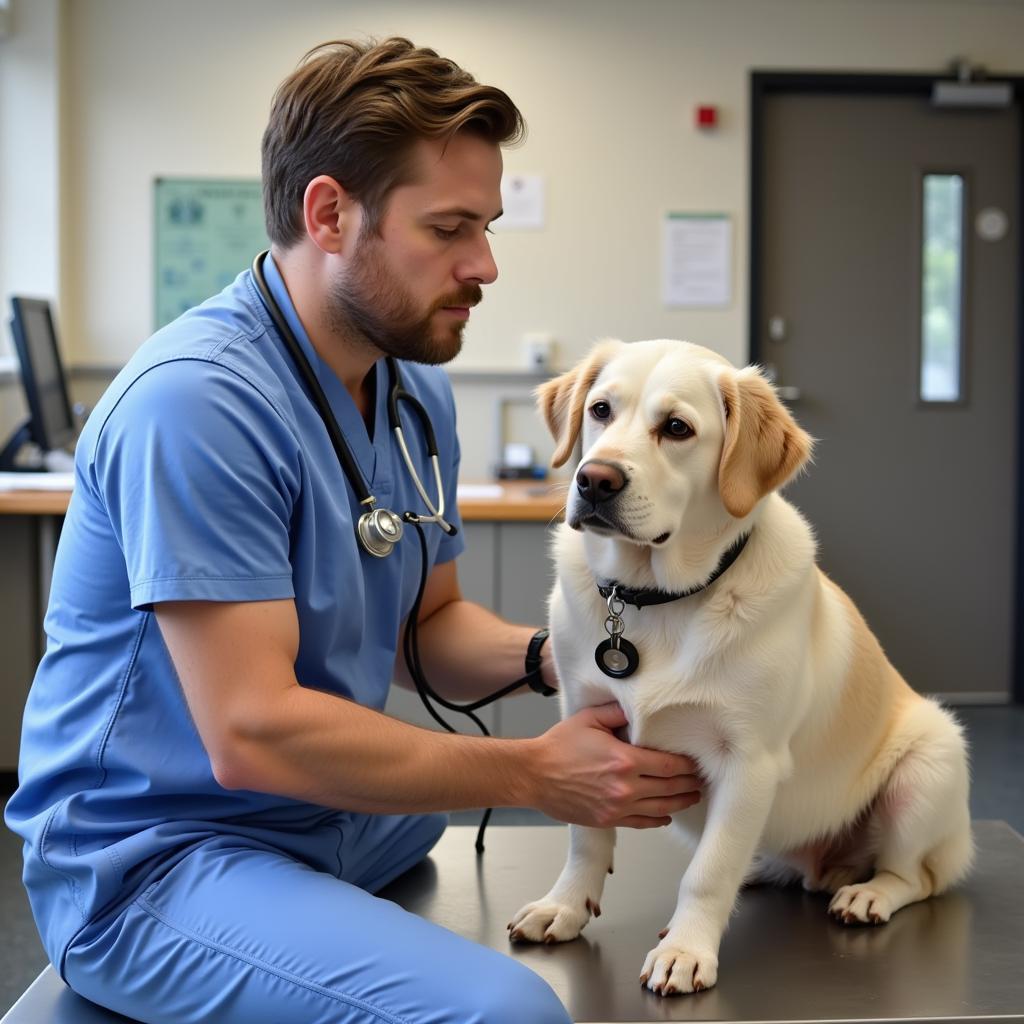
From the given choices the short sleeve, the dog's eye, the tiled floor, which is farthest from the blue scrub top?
the tiled floor

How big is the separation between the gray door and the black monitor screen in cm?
246

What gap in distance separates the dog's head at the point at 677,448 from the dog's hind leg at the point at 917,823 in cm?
38

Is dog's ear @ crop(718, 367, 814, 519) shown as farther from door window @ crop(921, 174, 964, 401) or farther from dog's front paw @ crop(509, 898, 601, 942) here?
door window @ crop(921, 174, 964, 401)

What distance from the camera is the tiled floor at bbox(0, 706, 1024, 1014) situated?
2361 mm

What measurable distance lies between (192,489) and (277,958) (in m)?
0.45

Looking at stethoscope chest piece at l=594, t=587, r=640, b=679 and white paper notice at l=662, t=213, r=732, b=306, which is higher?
white paper notice at l=662, t=213, r=732, b=306

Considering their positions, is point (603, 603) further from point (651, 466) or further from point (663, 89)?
point (663, 89)

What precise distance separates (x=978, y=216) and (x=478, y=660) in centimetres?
368

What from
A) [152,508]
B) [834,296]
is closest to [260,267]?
[152,508]

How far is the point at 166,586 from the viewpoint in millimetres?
1184

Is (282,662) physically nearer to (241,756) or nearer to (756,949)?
(241,756)

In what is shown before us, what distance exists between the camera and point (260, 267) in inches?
58.0

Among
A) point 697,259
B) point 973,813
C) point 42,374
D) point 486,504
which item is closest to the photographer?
point 973,813

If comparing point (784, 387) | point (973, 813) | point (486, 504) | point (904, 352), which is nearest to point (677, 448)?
point (486, 504)
